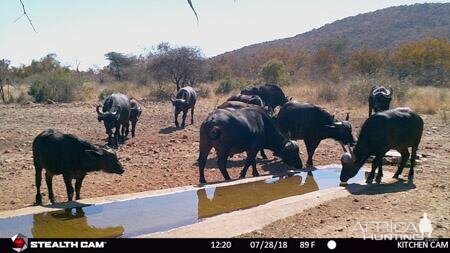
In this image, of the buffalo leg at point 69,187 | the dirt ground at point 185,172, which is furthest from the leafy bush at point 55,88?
the buffalo leg at point 69,187

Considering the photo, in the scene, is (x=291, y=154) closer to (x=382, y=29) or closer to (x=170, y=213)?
(x=170, y=213)

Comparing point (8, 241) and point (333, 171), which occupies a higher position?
point (8, 241)

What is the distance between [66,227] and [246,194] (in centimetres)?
367

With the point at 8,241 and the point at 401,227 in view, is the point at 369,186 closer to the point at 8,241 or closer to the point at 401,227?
the point at 401,227

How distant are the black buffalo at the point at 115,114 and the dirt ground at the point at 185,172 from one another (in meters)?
0.62

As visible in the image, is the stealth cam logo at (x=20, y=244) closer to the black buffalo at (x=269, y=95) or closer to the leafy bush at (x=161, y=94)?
the black buffalo at (x=269, y=95)

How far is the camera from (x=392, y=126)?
10305 millimetres

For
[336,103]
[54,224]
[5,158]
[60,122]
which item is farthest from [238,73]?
[54,224]

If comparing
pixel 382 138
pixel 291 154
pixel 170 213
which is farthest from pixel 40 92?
pixel 382 138

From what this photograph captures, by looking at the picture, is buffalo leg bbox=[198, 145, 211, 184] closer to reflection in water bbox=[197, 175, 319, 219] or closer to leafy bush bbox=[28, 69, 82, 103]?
reflection in water bbox=[197, 175, 319, 219]

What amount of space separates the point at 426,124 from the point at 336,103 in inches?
327

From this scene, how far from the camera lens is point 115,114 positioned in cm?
1600

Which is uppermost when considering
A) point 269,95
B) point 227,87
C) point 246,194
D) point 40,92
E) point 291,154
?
point 40,92

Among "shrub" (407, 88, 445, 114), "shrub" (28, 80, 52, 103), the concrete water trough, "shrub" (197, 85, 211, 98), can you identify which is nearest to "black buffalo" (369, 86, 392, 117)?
"shrub" (407, 88, 445, 114)
